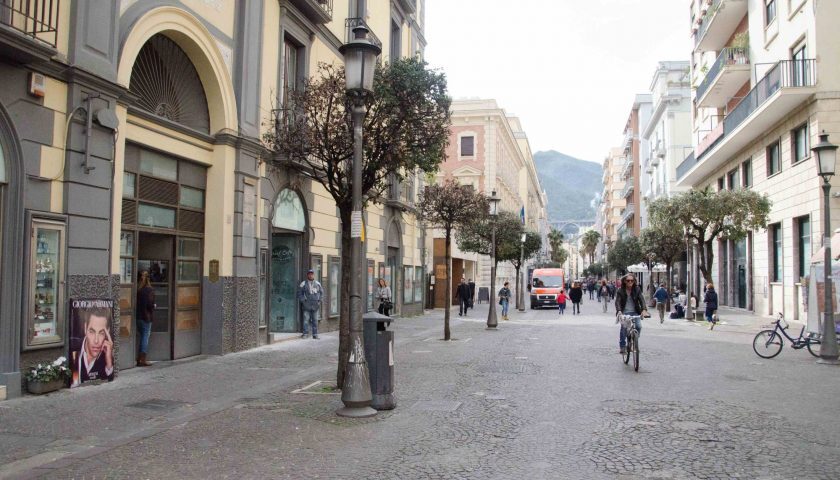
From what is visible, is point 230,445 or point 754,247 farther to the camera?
point 754,247

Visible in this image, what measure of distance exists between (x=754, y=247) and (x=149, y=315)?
27158 mm

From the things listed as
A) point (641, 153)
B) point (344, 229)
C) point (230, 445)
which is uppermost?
point (641, 153)

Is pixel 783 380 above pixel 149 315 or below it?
below

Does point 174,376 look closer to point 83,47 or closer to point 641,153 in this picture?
point 83,47

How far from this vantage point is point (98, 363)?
9.41m

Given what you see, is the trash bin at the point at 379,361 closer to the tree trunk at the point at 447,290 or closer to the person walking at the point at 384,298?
the tree trunk at the point at 447,290

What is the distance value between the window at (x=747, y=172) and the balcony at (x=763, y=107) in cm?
80

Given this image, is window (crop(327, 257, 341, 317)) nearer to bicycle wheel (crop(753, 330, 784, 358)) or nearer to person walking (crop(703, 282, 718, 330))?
bicycle wheel (crop(753, 330, 784, 358))

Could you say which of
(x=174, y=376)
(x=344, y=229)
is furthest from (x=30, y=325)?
(x=344, y=229)

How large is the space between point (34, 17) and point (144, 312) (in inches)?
197

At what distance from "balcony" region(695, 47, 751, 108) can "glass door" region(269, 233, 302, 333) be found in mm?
23443

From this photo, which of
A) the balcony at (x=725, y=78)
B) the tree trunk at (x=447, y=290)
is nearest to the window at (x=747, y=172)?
the balcony at (x=725, y=78)

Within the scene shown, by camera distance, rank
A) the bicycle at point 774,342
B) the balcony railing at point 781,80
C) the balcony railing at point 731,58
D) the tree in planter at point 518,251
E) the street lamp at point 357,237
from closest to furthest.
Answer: the street lamp at point 357,237
the bicycle at point 774,342
the balcony railing at point 781,80
the balcony railing at point 731,58
the tree in planter at point 518,251

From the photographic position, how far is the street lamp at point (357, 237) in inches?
310
